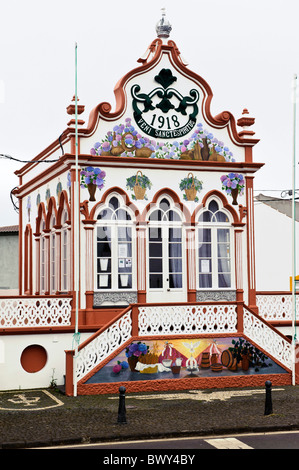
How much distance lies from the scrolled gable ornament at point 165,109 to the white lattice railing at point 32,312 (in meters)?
5.01

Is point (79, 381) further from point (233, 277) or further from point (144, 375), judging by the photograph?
point (233, 277)

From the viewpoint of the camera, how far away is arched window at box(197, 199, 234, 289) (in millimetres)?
20016

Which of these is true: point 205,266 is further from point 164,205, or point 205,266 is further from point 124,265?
point 124,265

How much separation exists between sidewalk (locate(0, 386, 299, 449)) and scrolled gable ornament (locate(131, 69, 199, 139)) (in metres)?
6.80

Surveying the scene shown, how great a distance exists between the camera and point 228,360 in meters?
17.8

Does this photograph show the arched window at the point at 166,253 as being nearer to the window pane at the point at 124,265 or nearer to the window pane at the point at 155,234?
the window pane at the point at 155,234

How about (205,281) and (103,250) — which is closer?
(103,250)

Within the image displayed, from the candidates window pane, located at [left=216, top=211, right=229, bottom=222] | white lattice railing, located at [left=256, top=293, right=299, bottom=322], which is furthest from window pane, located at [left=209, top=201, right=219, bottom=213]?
white lattice railing, located at [left=256, top=293, right=299, bottom=322]

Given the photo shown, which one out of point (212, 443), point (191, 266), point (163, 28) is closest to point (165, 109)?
point (163, 28)

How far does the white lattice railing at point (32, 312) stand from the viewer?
58.6ft

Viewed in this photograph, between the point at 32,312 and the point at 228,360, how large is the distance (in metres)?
4.68

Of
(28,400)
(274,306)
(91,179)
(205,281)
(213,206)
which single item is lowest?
(28,400)

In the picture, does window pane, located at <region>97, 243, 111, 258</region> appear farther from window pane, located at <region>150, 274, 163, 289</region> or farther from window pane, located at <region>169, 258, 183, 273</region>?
window pane, located at <region>169, 258, 183, 273</region>

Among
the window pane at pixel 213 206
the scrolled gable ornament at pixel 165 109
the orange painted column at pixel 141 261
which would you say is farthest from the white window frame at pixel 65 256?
the window pane at pixel 213 206
